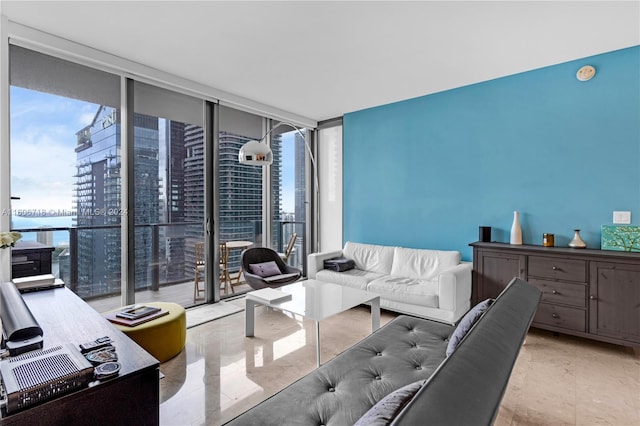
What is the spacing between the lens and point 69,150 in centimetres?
302

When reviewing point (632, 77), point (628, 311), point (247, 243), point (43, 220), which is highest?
point (632, 77)

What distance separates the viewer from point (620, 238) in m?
2.88

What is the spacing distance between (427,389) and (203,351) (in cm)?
249

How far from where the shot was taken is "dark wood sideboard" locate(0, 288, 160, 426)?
1.11m

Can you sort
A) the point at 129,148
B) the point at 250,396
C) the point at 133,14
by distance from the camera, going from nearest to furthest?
the point at 250,396
the point at 133,14
the point at 129,148

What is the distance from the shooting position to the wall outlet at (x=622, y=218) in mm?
2908

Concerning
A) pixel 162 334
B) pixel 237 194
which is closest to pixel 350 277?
pixel 237 194

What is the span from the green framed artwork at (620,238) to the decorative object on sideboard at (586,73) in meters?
1.43

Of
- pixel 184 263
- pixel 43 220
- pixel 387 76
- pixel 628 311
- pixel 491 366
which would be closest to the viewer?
pixel 491 366

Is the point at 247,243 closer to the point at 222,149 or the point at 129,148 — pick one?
the point at 222,149

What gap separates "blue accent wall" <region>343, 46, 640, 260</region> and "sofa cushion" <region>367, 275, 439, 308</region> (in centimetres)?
80

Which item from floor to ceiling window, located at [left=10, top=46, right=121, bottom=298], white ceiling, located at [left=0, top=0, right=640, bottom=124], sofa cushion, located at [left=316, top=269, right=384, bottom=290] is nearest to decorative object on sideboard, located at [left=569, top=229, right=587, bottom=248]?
white ceiling, located at [left=0, top=0, right=640, bottom=124]

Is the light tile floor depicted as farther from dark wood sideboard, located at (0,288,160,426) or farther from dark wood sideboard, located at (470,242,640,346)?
dark wood sideboard, located at (0,288,160,426)

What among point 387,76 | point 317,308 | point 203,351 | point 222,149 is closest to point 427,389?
point 317,308
